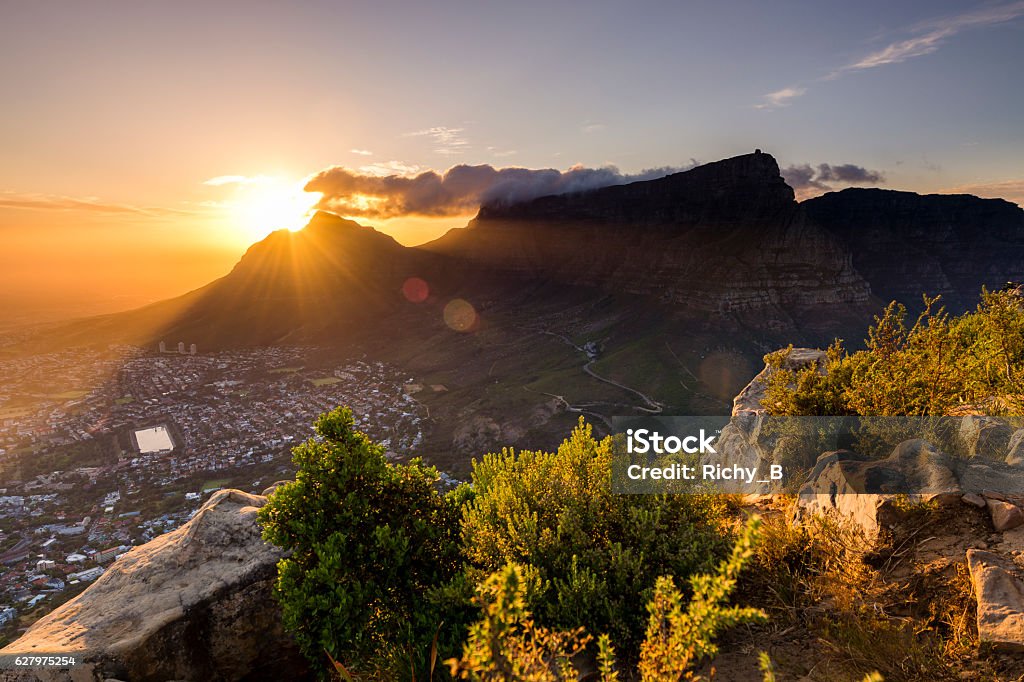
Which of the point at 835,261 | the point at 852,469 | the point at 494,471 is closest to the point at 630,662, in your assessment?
the point at 494,471

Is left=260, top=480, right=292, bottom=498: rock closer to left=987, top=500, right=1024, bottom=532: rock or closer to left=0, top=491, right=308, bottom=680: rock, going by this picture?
left=0, top=491, right=308, bottom=680: rock


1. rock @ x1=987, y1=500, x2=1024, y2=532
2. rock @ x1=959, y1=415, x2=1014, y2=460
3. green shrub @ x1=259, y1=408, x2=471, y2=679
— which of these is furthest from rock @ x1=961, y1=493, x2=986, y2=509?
green shrub @ x1=259, y1=408, x2=471, y2=679

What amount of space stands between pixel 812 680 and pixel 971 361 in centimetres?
1040

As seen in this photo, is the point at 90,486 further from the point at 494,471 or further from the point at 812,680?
the point at 812,680

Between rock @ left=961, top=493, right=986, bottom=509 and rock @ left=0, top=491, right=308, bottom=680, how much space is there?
14.5 metres

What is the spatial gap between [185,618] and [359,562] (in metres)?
4.43

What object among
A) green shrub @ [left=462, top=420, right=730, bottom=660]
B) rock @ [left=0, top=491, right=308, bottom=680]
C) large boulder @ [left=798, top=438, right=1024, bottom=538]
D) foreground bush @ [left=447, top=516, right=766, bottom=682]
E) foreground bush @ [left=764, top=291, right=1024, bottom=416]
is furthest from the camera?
foreground bush @ [left=764, top=291, right=1024, bottom=416]

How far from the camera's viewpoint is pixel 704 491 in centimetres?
921

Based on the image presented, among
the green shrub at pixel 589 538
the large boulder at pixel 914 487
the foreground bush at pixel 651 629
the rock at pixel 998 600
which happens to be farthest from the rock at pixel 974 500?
the foreground bush at pixel 651 629

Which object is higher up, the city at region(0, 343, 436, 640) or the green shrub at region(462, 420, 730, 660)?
the green shrub at region(462, 420, 730, 660)

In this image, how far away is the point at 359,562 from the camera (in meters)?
8.68

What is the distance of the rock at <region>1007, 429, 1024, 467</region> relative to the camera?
8.96 meters

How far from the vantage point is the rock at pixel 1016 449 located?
8961 mm

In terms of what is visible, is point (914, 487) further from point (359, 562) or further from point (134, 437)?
point (134, 437)
